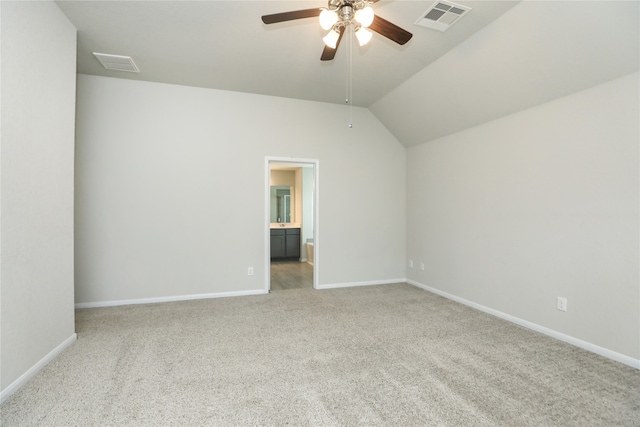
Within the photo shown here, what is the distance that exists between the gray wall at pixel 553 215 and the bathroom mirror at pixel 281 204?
4415 mm

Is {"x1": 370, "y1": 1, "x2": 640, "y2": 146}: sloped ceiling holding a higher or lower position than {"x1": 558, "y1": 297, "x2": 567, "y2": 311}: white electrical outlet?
higher

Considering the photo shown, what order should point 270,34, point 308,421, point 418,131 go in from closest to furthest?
point 308,421 < point 270,34 < point 418,131

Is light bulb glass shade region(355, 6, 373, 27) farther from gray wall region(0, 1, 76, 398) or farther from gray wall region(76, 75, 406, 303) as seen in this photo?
gray wall region(76, 75, 406, 303)

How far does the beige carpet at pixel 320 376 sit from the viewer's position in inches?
70.6

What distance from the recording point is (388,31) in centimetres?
209

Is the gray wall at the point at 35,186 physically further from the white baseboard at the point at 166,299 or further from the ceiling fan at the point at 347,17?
the ceiling fan at the point at 347,17

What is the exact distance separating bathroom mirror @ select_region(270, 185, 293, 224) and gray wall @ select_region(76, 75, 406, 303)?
3.37 meters

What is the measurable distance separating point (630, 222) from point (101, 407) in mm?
3986

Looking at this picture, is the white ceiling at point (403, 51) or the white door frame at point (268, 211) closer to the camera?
the white ceiling at point (403, 51)

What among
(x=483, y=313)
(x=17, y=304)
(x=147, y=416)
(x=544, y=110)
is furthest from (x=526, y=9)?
(x=17, y=304)

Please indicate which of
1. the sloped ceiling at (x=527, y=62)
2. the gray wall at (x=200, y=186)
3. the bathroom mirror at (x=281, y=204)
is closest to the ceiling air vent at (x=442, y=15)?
the sloped ceiling at (x=527, y=62)

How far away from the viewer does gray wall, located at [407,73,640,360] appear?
242 centimetres

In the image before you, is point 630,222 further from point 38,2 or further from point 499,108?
point 38,2

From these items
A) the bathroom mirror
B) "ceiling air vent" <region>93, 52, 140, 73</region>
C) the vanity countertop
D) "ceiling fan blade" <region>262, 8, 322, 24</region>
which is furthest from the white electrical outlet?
the bathroom mirror
